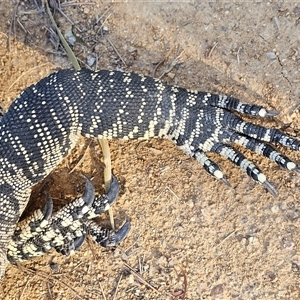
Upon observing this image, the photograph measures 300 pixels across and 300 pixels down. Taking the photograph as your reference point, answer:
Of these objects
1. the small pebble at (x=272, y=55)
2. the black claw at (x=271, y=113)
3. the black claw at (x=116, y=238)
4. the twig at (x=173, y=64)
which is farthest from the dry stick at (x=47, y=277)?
the small pebble at (x=272, y=55)

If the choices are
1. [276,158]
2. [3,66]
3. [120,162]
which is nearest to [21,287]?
[120,162]

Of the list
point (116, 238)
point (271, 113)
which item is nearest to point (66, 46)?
point (116, 238)

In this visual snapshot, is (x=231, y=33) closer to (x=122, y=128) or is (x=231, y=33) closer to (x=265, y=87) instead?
(x=265, y=87)

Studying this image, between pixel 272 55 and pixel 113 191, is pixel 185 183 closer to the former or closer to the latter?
pixel 113 191

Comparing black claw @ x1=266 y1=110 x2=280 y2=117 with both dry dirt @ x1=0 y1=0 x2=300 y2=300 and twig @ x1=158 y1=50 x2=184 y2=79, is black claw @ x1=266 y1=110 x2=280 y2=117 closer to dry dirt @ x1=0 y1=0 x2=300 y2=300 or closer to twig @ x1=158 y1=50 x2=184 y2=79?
dry dirt @ x1=0 y1=0 x2=300 y2=300

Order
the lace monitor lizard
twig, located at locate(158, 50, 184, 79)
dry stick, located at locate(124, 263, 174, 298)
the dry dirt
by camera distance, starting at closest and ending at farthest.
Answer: the lace monitor lizard < the dry dirt < dry stick, located at locate(124, 263, 174, 298) < twig, located at locate(158, 50, 184, 79)

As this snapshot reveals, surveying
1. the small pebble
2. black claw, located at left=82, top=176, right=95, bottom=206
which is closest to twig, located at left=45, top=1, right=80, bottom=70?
black claw, located at left=82, top=176, right=95, bottom=206
